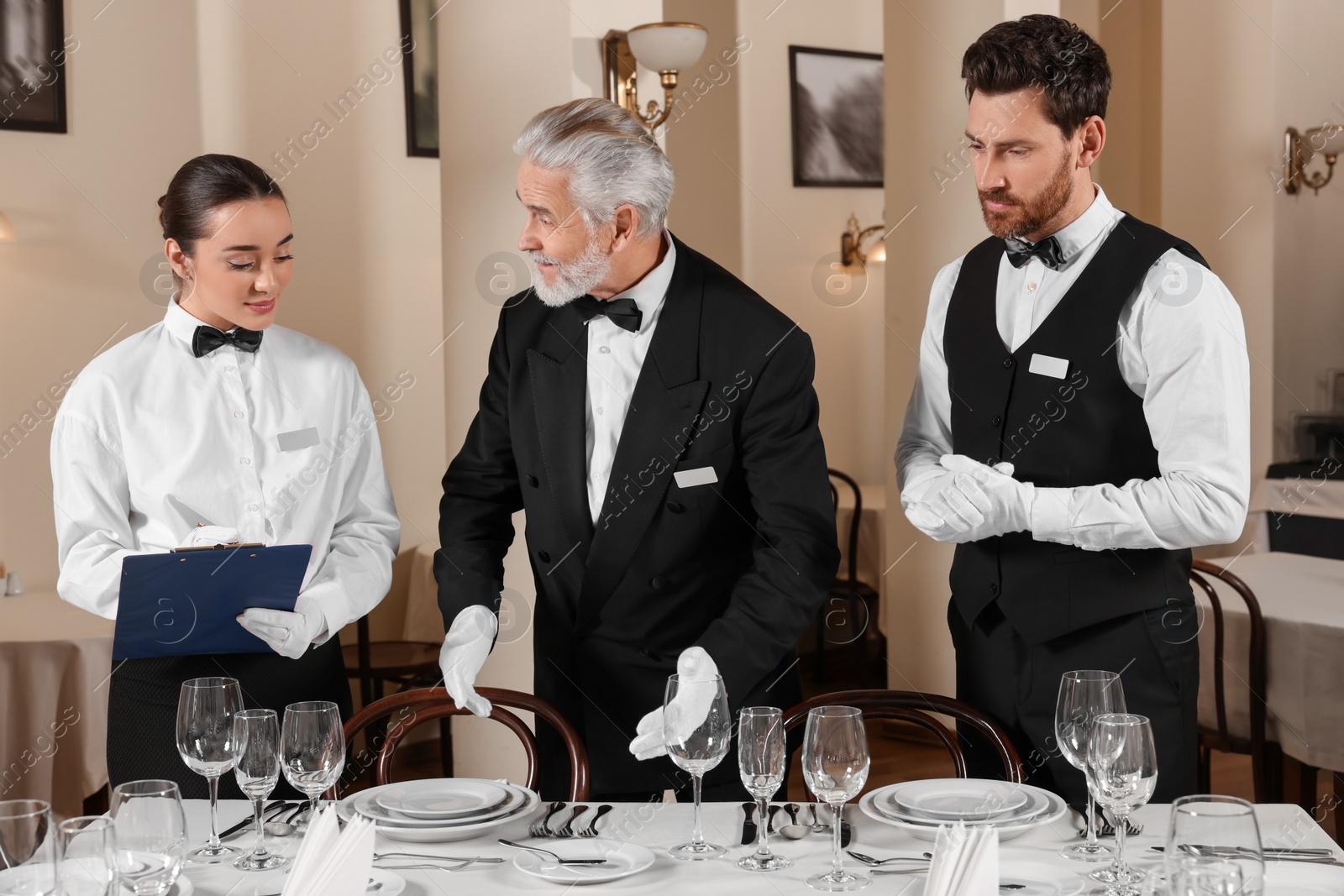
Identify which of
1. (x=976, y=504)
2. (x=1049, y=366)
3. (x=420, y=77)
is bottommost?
(x=976, y=504)

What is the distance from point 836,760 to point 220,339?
50.3 inches

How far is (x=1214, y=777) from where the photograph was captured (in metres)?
4.19

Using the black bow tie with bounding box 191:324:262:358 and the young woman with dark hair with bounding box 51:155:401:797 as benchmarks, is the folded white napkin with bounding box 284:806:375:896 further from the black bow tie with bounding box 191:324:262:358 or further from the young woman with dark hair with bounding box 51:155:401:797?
the black bow tie with bounding box 191:324:262:358

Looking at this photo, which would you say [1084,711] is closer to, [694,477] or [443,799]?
[694,477]

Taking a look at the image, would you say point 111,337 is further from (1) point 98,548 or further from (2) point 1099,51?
(2) point 1099,51

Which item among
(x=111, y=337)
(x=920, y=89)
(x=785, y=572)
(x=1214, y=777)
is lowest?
(x=1214, y=777)

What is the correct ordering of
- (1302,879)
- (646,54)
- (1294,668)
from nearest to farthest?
1. (1302,879)
2. (1294,668)
3. (646,54)

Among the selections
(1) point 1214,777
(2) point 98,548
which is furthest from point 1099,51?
(1) point 1214,777

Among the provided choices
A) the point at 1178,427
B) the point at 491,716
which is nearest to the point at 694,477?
the point at 491,716

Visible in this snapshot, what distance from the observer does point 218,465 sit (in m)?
2.05

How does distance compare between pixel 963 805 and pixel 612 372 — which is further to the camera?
pixel 612 372

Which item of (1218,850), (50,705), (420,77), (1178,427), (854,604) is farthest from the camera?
(854,604)

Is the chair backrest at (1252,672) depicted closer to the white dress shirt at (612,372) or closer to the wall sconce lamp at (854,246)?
the white dress shirt at (612,372)

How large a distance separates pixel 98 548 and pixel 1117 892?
153 cm
